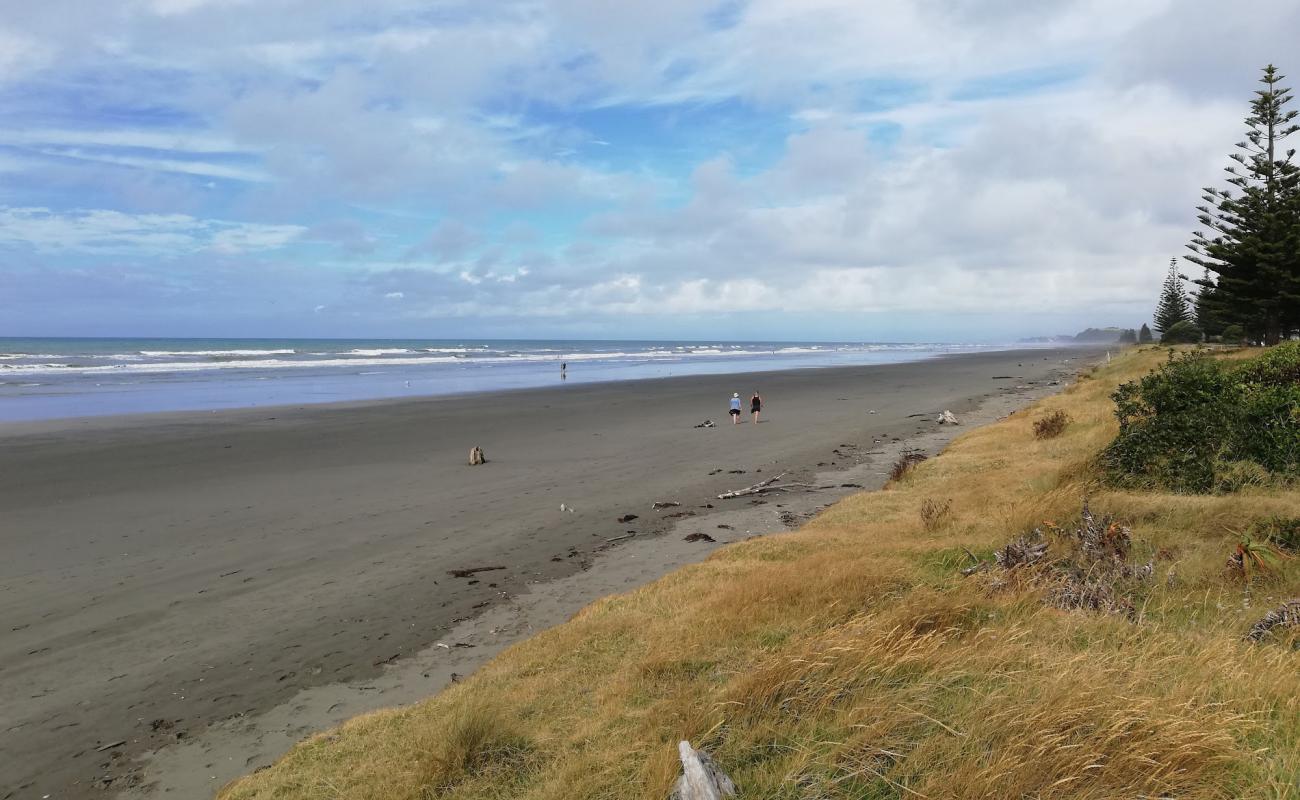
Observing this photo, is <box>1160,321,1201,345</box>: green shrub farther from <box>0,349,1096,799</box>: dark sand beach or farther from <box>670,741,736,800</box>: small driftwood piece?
<box>670,741,736,800</box>: small driftwood piece

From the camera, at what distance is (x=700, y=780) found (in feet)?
10.8

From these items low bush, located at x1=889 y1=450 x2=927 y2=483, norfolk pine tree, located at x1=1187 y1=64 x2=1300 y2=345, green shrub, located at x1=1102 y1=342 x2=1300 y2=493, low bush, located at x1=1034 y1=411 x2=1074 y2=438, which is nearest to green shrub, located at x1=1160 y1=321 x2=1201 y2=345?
norfolk pine tree, located at x1=1187 y1=64 x2=1300 y2=345

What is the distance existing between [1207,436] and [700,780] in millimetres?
8504

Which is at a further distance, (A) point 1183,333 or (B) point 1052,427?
(A) point 1183,333

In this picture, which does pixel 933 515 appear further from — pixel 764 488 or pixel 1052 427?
pixel 1052 427

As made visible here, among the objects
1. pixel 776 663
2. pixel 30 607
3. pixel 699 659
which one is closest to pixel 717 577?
pixel 699 659

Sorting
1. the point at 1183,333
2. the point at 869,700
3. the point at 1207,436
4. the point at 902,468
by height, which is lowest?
the point at 902,468

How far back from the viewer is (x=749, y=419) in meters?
24.6

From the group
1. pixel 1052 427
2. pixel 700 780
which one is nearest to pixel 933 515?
pixel 700 780

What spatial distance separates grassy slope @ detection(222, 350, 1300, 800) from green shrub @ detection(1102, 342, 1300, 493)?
57.9 inches

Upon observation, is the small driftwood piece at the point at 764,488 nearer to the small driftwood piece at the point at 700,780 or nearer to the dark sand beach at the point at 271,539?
the dark sand beach at the point at 271,539

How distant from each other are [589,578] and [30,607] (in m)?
6.07

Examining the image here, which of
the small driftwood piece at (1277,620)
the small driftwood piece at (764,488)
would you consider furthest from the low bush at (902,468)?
the small driftwood piece at (1277,620)

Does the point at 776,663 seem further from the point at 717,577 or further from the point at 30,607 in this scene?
the point at 30,607
